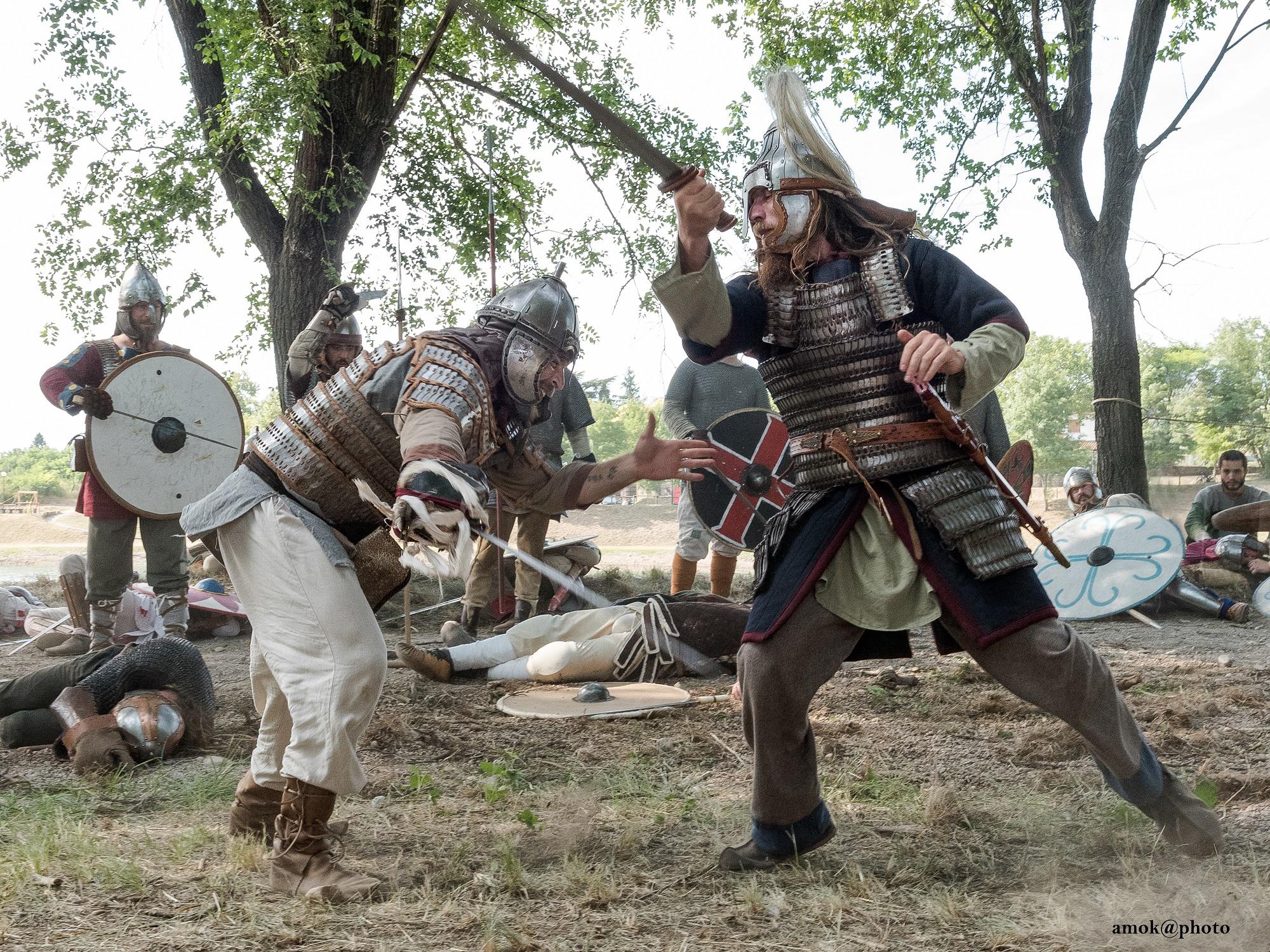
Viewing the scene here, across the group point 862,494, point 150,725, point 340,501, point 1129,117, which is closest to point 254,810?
point 340,501

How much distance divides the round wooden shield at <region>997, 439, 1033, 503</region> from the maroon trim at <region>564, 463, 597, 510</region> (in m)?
3.81

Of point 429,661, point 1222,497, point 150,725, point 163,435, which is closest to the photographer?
point 150,725

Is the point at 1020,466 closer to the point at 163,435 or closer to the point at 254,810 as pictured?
the point at 163,435

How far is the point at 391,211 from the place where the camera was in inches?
373

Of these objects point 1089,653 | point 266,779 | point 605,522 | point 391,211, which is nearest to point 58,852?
point 266,779

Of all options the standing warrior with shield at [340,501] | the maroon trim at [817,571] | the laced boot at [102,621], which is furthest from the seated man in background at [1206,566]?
the laced boot at [102,621]

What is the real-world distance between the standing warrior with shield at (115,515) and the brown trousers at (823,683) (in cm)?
411

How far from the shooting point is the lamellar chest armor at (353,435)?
2.34m

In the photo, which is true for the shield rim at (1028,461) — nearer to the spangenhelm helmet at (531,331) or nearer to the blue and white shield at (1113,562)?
the blue and white shield at (1113,562)

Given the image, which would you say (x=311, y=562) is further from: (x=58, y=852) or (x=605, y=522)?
(x=605, y=522)

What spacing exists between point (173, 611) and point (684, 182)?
15.1 ft

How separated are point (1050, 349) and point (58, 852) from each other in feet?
170

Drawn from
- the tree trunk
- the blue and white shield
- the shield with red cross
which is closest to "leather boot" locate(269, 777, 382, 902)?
the shield with red cross

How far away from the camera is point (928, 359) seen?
2.12 meters
